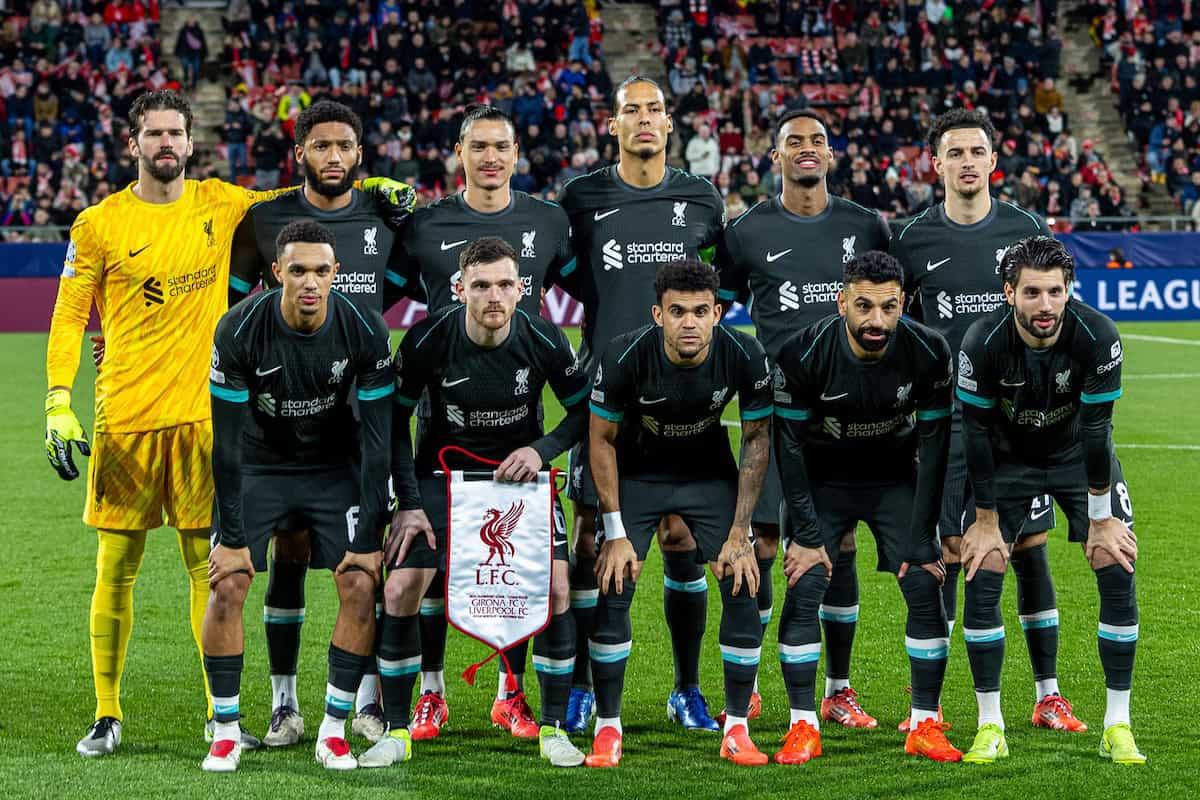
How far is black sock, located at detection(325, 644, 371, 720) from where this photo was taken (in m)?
5.72

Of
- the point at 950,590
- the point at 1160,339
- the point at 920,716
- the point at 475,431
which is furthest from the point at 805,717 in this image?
the point at 1160,339

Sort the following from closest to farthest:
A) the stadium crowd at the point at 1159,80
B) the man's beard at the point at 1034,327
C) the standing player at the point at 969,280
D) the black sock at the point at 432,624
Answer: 1. the man's beard at the point at 1034,327
2. the standing player at the point at 969,280
3. the black sock at the point at 432,624
4. the stadium crowd at the point at 1159,80

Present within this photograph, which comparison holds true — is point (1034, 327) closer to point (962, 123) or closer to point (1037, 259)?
point (1037, 259)

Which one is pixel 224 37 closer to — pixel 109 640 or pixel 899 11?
pixel 899 11

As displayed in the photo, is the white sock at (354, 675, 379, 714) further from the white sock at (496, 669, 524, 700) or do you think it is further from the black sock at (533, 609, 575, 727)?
the black sock at (533, 609, 575, 727)

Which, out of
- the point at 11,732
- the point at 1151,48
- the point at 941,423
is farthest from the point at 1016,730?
the point at 1151,48

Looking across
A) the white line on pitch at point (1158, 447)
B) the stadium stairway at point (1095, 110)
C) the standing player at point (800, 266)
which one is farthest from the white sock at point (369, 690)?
the stadium stairway at point (1095, 110)

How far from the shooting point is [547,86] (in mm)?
28156

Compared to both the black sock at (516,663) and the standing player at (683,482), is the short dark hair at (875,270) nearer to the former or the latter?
the standing player at (683,482)

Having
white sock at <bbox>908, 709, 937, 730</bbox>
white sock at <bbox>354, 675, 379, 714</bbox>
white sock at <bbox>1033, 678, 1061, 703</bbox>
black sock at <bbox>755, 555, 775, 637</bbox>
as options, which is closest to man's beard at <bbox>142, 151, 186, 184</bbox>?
white sock at <bbox>354, 675, 379, 714</bbox>

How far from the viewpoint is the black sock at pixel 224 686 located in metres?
5.70

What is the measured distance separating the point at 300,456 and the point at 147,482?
2.24 ft

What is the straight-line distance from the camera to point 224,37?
30.3 metres

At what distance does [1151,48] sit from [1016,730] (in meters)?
27.0
